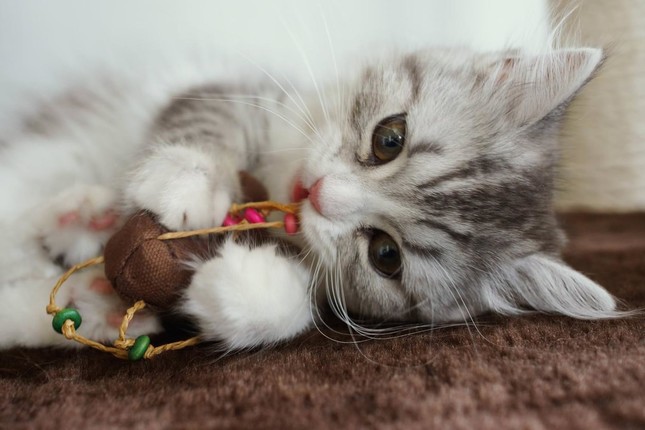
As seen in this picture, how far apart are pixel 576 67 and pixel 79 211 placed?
103 cm

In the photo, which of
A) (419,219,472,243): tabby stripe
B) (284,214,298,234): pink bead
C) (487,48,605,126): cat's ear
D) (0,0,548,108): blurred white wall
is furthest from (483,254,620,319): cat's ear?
(0,0,548,108): blurred white wall

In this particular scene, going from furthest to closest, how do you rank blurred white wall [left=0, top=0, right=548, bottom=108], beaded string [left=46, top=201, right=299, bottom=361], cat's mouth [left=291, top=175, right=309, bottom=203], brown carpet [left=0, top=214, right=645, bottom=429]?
blurred white wall [left=0, top=0, right=548, bottom=108]
cat's mouth [left=291, top=175, right=309, bottom=203]
beaded string [left=46, top=201, right=299, bottom=361]
brown carpet [left=0, top=214, right=645, bottom=429]

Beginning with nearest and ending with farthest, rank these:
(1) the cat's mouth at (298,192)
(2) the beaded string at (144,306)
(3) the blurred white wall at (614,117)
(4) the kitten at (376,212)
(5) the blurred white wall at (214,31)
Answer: (2) the beaded string at (144,306) → (4) the kitten at (376,212) → (1) the cat's mouth at (298,192) → (5) the blurred white wall at (214,31) → (3) the blurred white wall at (614,117)

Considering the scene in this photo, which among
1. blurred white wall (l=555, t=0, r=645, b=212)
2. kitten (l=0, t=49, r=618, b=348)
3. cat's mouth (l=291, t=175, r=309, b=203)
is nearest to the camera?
kitten (l=0, t=49, r=618, b=348)

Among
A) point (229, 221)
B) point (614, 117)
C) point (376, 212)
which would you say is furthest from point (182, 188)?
point (614, 117)

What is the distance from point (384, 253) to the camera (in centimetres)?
104

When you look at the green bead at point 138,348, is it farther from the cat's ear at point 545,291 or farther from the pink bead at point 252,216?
the cat's ear at point 545,291

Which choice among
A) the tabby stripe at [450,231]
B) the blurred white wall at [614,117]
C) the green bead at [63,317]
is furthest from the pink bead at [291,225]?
the blurred white wall at [614,117]

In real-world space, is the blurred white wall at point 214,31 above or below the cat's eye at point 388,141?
above

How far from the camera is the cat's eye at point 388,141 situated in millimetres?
1039

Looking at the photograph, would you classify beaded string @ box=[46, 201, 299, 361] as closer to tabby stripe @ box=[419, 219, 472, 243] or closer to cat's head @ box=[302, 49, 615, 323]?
cat's head @ box=[302, 49, 615, 323]

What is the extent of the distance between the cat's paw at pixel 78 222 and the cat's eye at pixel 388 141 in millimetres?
537

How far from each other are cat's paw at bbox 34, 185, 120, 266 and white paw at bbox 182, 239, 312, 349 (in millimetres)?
283

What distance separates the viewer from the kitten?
0.97 metres
